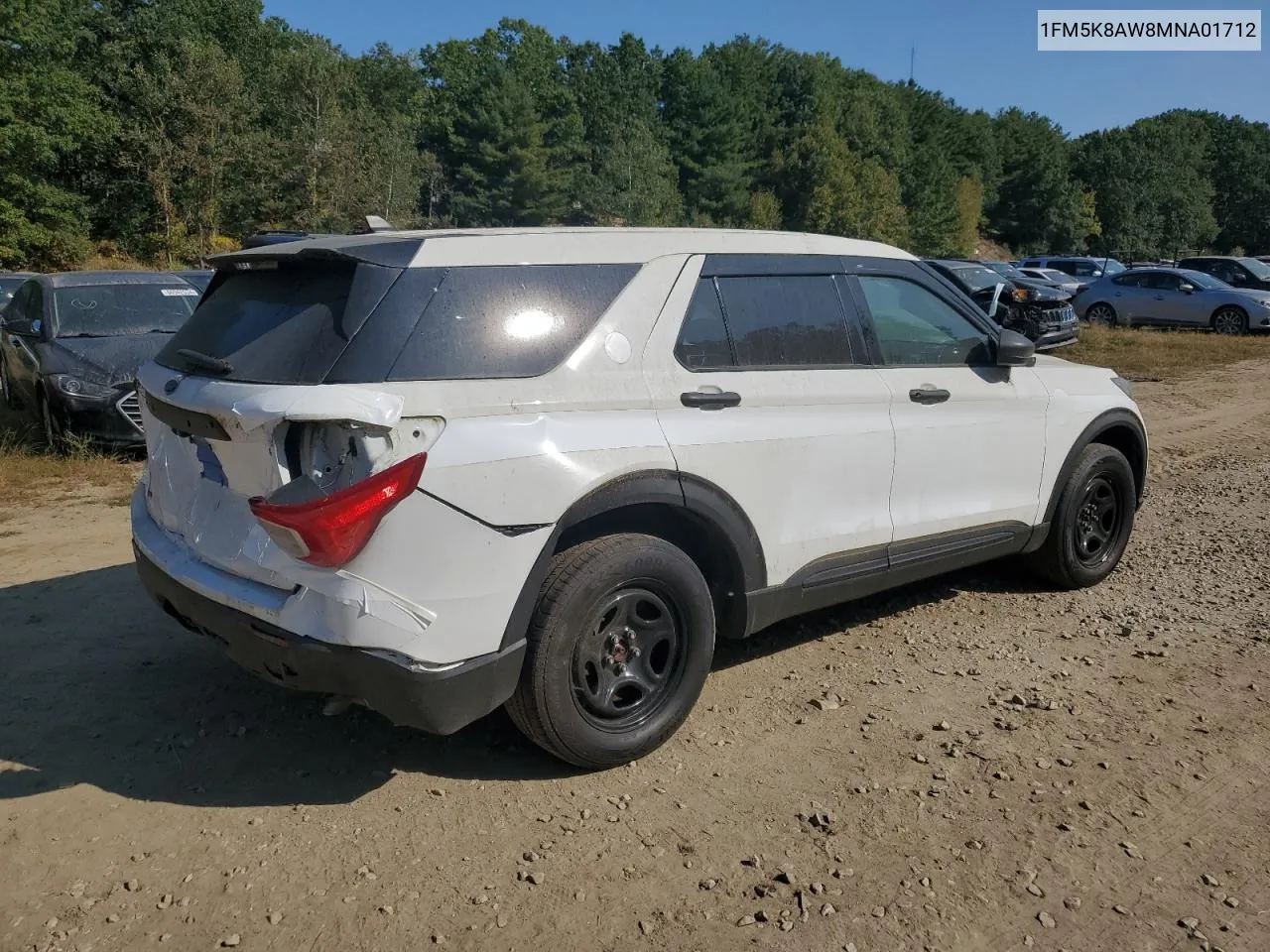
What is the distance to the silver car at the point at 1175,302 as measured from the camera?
21.7 meters

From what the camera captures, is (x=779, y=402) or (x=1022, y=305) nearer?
(x=779, y=402)

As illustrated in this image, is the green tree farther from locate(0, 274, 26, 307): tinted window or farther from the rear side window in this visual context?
the rear side window

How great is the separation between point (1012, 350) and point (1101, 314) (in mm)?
20967

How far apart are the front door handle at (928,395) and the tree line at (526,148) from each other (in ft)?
123

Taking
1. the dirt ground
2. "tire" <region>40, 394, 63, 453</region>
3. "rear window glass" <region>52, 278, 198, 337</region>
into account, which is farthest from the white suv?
"rear window glass" <region>52, 278, 198, 337</region>

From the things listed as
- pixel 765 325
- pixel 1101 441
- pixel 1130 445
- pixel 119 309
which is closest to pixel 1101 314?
pixel 1130 445

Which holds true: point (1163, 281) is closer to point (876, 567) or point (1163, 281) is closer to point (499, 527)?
point (876, 567)

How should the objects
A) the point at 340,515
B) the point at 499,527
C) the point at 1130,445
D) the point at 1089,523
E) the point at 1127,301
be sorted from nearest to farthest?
the point at 340,515 → the point at 499,527 → the point at 1089,523 → the point at 1130,445 → the point at 1127,301

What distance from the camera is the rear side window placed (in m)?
3.75

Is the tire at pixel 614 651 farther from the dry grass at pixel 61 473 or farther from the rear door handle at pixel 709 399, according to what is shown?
the dry grass at pixel 61 473

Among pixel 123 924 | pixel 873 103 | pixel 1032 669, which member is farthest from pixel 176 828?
pixel 873 103

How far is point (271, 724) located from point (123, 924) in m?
1.15

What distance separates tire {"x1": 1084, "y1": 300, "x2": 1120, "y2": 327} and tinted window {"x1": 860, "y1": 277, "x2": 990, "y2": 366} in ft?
68.1

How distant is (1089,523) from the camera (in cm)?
545
